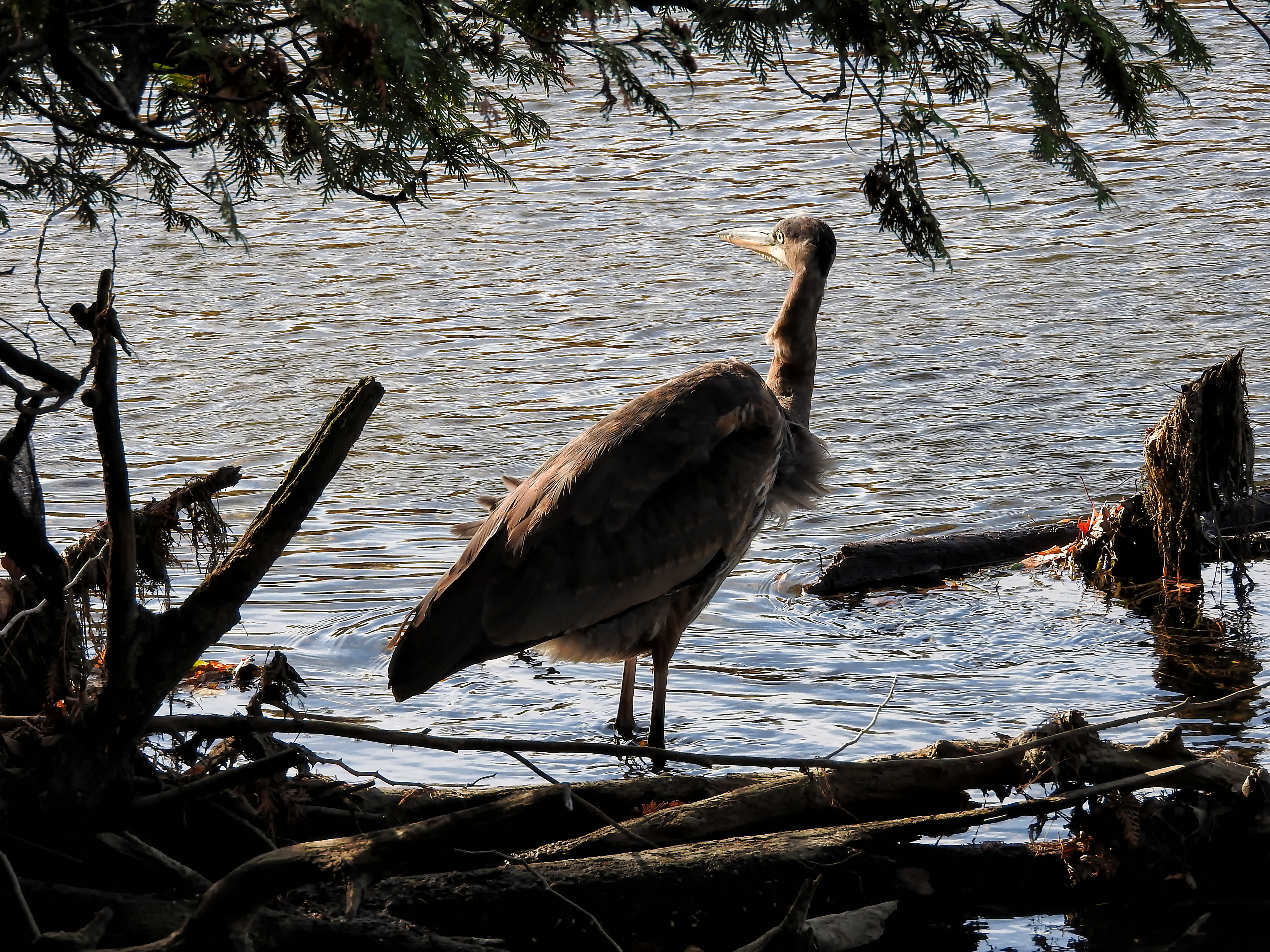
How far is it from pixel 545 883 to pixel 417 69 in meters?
1.98

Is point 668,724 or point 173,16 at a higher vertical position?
point 173,16

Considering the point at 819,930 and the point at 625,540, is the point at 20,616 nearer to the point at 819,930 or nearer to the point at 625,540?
the point at 819,930

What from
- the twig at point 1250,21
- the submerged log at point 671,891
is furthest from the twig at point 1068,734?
the twig at point 1250,21

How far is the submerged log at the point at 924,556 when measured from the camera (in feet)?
24.5

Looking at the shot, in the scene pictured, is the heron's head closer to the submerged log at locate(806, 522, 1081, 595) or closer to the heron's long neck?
the heron's long neck

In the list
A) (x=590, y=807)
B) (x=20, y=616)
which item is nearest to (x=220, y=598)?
(x=20, y=616)

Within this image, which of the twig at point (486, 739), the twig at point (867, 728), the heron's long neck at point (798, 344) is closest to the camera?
the twig at point (486, 739)

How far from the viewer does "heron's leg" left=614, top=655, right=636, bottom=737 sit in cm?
628

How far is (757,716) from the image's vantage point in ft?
20.2

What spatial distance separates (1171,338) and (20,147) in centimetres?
869

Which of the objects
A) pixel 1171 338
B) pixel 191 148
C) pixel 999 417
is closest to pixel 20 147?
pixel 999 417

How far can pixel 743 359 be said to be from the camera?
36.1ft

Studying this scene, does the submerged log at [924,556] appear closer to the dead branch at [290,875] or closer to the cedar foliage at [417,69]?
the cedar foliage at [417,69]

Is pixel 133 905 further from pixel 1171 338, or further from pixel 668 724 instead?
pixel 1171 338
